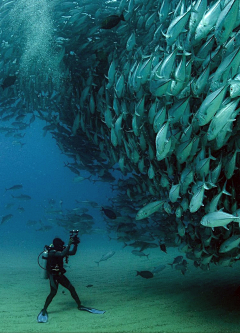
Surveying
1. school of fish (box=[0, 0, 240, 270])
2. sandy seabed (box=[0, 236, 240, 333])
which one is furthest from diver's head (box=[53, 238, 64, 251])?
school of fish (box=[0, 0, 240, 270])

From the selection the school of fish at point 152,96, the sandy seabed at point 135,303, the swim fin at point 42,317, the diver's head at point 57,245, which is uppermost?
the school of fish at point 152,96

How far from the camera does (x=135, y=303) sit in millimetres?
6289

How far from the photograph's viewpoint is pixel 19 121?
31.4 feet

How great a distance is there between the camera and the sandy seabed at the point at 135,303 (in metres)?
5.18

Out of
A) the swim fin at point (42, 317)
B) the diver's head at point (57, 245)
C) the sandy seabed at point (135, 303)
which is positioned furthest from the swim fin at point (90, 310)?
the diver's head at point (57, 245)

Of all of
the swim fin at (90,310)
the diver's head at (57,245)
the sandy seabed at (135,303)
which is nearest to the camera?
the sandy seabed at (135,303)

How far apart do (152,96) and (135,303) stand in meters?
4.11

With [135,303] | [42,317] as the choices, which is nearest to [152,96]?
[135,303]

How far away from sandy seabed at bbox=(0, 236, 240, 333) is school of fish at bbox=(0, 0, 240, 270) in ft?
3.13

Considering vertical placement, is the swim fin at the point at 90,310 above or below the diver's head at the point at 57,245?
below

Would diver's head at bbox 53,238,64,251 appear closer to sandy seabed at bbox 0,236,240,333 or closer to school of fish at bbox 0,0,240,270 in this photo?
sandy seabed at bbox 0,236,240,333

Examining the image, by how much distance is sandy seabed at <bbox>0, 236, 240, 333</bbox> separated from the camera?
5.18 meters

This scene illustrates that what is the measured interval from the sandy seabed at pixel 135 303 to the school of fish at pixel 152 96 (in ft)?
3.13

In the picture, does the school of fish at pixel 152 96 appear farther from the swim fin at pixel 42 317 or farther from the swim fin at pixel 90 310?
the swim fin at pixel 42 317
